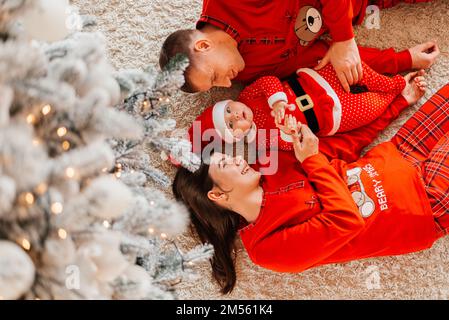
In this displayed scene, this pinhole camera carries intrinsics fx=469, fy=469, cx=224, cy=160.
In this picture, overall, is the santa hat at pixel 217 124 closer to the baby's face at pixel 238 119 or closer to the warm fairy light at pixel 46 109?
the baby's face at pixel 238 119

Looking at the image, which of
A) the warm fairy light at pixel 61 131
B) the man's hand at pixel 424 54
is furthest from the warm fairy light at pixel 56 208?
the man's hand at pixel 424 54

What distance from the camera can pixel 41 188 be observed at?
1.92ft

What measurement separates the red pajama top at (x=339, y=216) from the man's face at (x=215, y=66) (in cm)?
32

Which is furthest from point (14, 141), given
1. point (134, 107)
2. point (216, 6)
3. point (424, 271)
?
point (424, 271)

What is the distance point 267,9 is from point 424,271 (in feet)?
2.88

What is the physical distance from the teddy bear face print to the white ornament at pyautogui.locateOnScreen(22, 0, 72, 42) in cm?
81

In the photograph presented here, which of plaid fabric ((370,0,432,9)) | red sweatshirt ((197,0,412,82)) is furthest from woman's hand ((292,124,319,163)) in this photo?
plaid fabric ((370,0,432,9))

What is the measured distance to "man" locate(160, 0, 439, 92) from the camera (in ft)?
4.05

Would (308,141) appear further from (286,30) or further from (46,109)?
(46,109)

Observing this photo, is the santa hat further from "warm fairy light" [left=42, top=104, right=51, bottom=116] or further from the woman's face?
"warm fairy light" [left=42, top=104, right=51, bottom=116]

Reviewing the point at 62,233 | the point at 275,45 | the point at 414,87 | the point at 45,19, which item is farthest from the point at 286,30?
the point at 62,233

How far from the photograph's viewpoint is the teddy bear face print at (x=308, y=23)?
1.31m

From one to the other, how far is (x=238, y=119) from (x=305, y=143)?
0.64 feet
